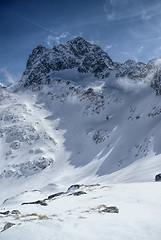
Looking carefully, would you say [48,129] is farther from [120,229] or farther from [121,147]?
[120,229]

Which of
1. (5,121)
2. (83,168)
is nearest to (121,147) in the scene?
(83,168)

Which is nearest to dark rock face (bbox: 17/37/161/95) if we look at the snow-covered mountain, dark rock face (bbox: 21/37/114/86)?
dark rock face (bbox: 21/37/114/86)

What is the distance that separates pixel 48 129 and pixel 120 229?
94.4 metres

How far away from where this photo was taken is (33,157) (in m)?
79.8

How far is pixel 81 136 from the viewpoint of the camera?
92.7 m

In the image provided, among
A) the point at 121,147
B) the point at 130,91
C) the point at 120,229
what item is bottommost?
the point at 120,229

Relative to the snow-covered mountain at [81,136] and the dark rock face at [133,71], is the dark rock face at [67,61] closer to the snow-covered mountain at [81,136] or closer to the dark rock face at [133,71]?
the snow-covered mountain at [81,136]

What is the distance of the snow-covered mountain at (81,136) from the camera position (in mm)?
20922

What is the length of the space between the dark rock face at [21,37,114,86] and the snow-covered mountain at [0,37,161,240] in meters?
0.89

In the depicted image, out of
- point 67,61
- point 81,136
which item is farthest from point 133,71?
point 81,136

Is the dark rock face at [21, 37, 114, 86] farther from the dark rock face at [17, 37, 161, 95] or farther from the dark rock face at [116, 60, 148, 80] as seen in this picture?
the dark rock face at [116, 60, 148, 80]

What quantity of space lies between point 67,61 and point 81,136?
92.0 metres

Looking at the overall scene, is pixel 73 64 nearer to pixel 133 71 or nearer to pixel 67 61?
pixel 67 61

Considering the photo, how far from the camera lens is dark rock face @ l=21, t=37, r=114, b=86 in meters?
150
